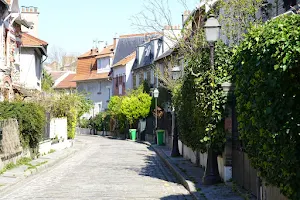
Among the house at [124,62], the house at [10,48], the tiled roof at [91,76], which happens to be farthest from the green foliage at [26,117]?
the tiled roof at [91,76]

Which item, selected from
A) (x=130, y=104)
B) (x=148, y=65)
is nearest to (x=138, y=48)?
(x=148, y=65)

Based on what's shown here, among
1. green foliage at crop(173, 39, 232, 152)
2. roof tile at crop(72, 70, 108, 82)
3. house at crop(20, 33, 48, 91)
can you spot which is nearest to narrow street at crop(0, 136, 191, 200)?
green foliage at crop(173, 39, 232, 152)

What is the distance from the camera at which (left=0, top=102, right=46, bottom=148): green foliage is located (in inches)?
884

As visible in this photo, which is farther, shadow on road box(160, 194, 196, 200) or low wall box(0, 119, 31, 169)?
low wall box(0, 119, 31, 169)

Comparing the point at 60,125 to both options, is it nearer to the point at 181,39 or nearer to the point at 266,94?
the point at 181,39

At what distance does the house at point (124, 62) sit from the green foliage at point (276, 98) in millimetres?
56645

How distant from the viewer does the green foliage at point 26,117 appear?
22453 mm

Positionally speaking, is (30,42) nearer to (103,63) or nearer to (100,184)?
(100,184)

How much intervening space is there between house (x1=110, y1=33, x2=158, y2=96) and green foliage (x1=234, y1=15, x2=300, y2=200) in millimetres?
56645

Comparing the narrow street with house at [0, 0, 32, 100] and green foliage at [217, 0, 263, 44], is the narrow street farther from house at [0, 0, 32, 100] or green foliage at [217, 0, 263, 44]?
house at [0, 0, 32, 100]

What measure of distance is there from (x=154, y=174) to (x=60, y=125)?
16691 millimetres

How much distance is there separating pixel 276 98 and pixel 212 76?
696 centimetres

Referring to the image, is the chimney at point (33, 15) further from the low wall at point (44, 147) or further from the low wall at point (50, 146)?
the low wall at point (44, 147)

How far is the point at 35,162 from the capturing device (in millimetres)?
23750
